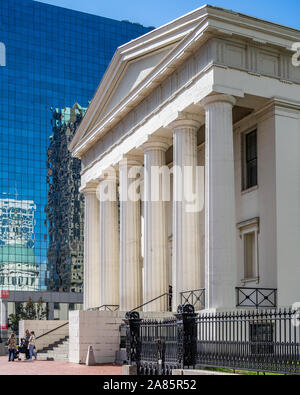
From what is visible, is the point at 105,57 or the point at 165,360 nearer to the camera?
the point at 165,360

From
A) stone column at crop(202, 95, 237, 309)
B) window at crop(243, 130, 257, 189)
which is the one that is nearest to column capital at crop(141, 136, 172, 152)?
window at crop(243, 130, 257, 189)

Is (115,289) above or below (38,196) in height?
below

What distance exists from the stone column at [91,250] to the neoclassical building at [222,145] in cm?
744

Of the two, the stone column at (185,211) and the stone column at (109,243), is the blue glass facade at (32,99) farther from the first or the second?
the stone column at (185,211)

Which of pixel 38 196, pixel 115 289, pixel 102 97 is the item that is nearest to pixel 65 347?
pixel 115 289

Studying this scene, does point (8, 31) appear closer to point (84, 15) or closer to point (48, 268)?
point (84, 15)

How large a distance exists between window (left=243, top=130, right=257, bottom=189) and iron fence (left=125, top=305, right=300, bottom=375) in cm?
1152

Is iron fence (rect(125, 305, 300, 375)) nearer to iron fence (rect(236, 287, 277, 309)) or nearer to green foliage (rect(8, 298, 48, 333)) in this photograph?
iron fence (rect(236, 287, 277, 309))

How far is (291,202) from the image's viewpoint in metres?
29.2

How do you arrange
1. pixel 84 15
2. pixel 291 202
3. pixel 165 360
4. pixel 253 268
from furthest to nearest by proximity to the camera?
pixel 84 15, pixel 253 268, pixel 291 202, pixel 165 360

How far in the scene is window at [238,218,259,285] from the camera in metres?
31.0

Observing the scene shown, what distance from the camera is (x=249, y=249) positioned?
32156 millimetres

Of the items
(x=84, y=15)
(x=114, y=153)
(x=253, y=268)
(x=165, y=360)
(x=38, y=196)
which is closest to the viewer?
(x=165, y=360)
